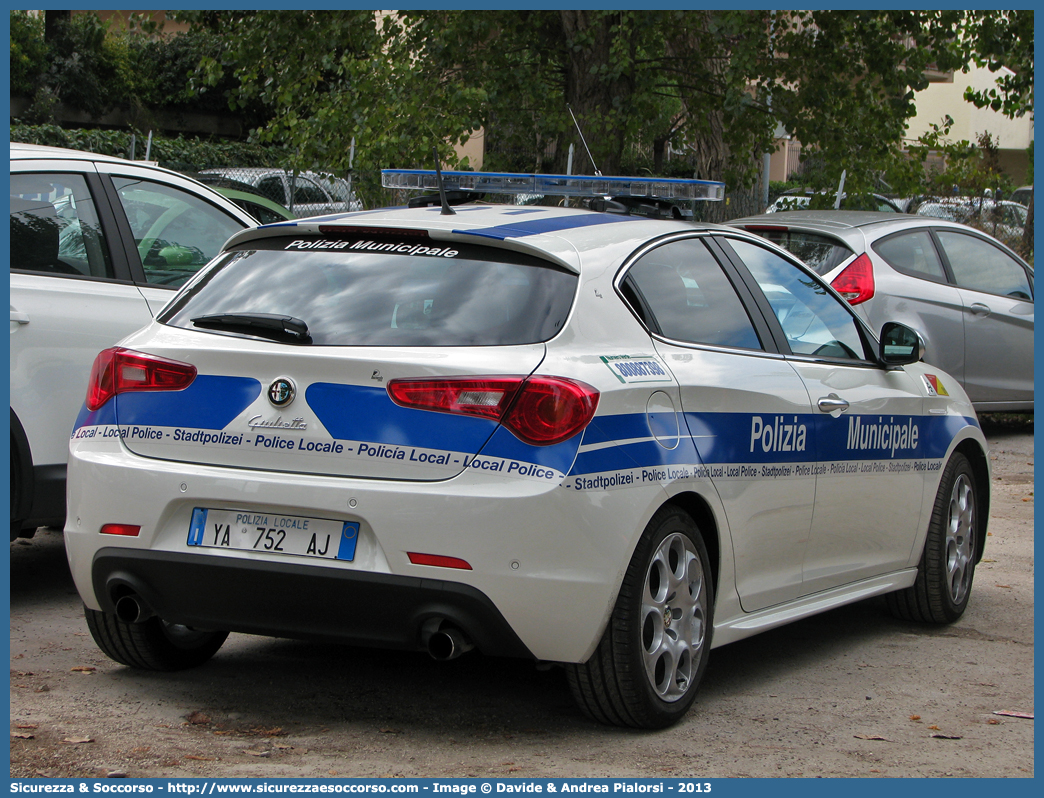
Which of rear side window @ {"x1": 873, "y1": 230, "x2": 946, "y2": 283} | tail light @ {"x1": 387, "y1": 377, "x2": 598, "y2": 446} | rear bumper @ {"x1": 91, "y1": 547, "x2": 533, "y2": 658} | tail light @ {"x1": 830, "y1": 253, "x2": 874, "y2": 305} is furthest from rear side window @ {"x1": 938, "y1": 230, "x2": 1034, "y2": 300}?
rear bumper @ {"x1": 91, "y1": 547, "x2": 533, "y2": 658}

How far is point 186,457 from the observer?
404cm

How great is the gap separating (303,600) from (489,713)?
845 mm

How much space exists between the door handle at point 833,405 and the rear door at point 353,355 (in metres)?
1.42

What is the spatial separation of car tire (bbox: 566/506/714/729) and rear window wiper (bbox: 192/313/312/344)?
3.94ft

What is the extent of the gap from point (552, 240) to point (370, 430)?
0.91 metres

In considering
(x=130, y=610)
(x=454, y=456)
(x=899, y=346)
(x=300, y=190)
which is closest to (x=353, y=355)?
(x=454, y=456)

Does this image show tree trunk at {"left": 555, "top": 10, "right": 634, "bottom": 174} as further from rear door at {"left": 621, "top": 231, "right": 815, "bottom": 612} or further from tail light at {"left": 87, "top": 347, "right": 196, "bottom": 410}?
tail light at {"left": 87, "top": 347, "right": 196, "bottom": 410}

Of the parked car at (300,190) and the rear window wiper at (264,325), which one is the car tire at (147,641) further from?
the parked car at (300,190)

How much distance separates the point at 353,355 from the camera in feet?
12.8

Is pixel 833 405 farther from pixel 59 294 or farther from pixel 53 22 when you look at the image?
pixel 53 22

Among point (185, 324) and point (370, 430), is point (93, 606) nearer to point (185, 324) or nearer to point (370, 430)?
point (185, 324)

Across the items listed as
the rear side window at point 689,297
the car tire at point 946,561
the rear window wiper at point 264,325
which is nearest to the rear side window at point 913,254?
the car tire at point 946,561
